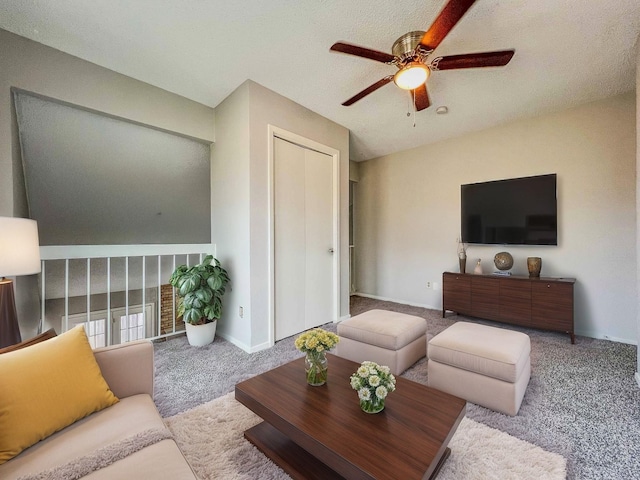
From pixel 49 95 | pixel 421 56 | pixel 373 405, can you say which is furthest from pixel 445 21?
pixel 49 95

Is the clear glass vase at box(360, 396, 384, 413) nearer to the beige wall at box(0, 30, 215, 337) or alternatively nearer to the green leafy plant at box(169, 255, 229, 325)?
the green leafy plant at box(169, 255, 229, 325)

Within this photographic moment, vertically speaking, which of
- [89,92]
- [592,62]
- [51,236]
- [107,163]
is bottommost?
[51,236]

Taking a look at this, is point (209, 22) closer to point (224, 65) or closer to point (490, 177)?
→ point (224, 65)

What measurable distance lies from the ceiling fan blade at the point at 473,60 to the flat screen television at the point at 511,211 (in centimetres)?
204

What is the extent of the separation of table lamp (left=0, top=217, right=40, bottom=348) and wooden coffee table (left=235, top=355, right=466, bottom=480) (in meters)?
1.31

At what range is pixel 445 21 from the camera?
61.6 inches

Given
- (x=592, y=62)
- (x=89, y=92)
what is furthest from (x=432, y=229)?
(x=89, y=92)

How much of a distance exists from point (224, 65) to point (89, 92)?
3.94 feet

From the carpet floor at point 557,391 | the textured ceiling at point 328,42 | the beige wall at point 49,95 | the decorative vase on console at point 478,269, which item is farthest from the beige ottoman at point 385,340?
the beige wall at point 49,95

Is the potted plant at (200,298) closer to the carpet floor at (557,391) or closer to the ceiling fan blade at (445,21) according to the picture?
the carpet floor at (557,391)

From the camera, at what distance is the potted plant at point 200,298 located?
2805mm

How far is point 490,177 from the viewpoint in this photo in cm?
380

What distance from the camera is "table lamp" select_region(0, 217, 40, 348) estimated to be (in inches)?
54.6

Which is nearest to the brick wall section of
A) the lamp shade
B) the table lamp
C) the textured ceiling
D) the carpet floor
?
the carpet floor
